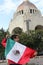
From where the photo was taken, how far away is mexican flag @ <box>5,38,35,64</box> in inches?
206

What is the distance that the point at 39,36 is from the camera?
151 ft

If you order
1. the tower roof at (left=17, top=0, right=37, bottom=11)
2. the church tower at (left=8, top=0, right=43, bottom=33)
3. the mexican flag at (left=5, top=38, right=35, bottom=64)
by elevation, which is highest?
the tower roof at (left=17, top=0, right=37, bottom=11)

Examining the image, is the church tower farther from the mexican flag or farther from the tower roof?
the mexican flag

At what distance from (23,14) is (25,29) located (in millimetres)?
4318

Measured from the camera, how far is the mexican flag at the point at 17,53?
523cm

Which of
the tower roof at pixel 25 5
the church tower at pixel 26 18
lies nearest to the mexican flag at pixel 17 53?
the church tower at pixel 26 18

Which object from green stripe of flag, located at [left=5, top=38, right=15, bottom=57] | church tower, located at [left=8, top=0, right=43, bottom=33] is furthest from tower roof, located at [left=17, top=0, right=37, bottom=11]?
green stripe of flag, located at [left=5, top=38, right=15, bottom=57]

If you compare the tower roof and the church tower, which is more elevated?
the tower roof

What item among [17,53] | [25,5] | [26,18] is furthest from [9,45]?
[25,5]

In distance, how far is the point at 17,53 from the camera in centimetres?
528

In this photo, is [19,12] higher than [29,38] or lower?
higher

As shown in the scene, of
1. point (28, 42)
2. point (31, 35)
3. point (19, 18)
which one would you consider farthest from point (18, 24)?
point (28, 42)

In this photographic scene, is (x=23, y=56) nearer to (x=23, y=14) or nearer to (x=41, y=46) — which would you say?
(x=41, y=46)

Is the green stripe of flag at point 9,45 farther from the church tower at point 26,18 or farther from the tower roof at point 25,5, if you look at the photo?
the tower roof at point 25,5
